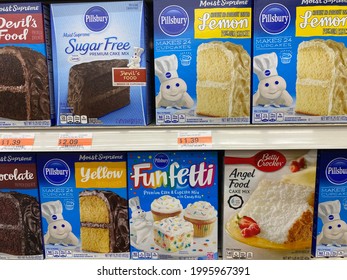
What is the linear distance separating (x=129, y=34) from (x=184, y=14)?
7.7 inches

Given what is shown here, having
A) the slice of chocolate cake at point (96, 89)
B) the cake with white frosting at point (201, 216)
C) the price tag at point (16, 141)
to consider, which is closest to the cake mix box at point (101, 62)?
the slice of chocolate cake at point (96, 89)

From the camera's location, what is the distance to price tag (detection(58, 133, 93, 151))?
108 centimetres

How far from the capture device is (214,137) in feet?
3.49

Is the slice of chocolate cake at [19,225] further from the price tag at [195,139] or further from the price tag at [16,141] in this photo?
the price tag at [195,139]

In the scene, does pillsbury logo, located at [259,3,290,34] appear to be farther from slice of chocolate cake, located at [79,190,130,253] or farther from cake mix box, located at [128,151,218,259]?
slice of chocolate cake, located at [79,190,130,253]

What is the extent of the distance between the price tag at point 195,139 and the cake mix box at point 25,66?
47 centimetres

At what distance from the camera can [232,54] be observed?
104 cm

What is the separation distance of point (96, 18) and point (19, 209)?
0.77 m

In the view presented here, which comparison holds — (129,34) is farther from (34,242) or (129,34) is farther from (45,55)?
(34,242)

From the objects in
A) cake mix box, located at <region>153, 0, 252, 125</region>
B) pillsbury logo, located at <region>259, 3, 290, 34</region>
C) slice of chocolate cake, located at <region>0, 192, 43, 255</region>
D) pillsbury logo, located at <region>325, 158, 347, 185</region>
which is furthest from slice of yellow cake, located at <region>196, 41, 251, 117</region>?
slice of chocolate cake, located at <region>0, 192, 43, 255</region>

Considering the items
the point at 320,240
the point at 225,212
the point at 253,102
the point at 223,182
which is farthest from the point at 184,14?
the point at 320,240

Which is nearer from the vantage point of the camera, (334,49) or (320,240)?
(334,49)
